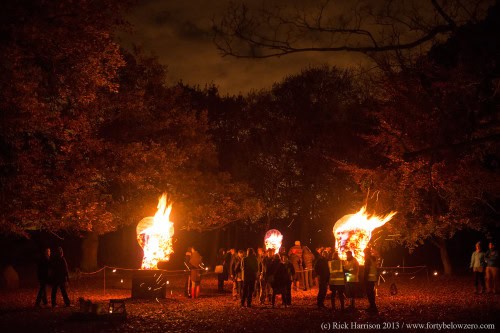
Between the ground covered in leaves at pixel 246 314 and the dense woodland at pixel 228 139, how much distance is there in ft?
10.9

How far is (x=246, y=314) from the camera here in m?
13.8

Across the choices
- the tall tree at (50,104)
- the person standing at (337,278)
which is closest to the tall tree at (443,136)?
the person standing at (337,278)

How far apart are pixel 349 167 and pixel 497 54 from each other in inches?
628

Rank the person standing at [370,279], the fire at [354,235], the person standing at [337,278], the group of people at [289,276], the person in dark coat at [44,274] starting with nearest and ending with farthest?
the person standing at [370,279]
the group of people at [289,276]
the person standing at [337,278]
the person in dark coat at [44,274]
the fire at [354,235]

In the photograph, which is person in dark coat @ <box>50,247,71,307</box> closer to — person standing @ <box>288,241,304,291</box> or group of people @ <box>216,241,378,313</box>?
group of people @ <box>216,241,378,313</box>

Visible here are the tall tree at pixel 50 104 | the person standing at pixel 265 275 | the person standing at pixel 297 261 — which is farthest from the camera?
the person standing at pixel 297 261

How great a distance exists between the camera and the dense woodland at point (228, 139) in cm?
1391

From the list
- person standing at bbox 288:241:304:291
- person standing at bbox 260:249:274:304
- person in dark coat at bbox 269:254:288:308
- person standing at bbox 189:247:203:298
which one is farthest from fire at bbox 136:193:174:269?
person standing at bbox 288:241:304:291

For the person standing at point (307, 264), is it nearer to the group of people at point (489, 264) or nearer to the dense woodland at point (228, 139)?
the dense woodland at point (228, 139)

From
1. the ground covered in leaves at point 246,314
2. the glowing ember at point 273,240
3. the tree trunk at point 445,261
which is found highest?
the glowing ember at point 273,240

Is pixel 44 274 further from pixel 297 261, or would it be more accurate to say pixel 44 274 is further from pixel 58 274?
pixel 297 261

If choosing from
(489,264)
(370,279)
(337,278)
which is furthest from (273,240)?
(370,279)

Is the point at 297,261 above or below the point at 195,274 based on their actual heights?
above

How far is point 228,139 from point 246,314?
77.5ft
